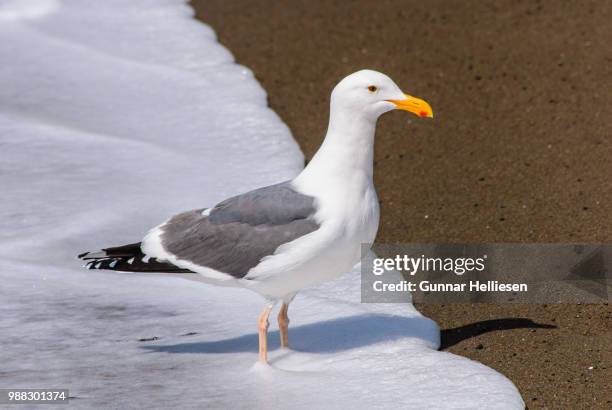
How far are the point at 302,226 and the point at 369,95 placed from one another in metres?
0.74

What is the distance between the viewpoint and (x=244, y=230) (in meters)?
5.60

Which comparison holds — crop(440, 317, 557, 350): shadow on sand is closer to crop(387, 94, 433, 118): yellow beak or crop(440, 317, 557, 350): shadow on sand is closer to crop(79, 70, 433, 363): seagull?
crop(79, 70, 433, 363): seagull

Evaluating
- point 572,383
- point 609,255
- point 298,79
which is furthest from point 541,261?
point 298,79

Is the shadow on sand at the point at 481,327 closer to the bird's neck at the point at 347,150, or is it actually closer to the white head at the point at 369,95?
the bird's neck at the point at 347,150

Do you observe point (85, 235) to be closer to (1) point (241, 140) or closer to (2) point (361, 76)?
(1) point (241, 140)

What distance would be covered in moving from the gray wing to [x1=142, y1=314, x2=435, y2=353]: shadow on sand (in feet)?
2.32

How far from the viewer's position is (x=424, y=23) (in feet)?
36.3

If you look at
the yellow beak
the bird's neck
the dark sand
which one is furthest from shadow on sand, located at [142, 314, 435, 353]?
the yellow beak

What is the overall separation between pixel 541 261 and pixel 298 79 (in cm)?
401

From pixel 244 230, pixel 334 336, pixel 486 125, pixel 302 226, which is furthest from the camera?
pixel 486 125

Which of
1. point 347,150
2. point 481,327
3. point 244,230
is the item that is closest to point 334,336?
point 481,327

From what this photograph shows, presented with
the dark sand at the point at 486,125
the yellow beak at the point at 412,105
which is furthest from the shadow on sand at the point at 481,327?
the yellow beak at the point at 412,105

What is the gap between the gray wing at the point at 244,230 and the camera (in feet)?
17.9

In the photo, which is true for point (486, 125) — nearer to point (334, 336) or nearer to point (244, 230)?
point (334, 336)
